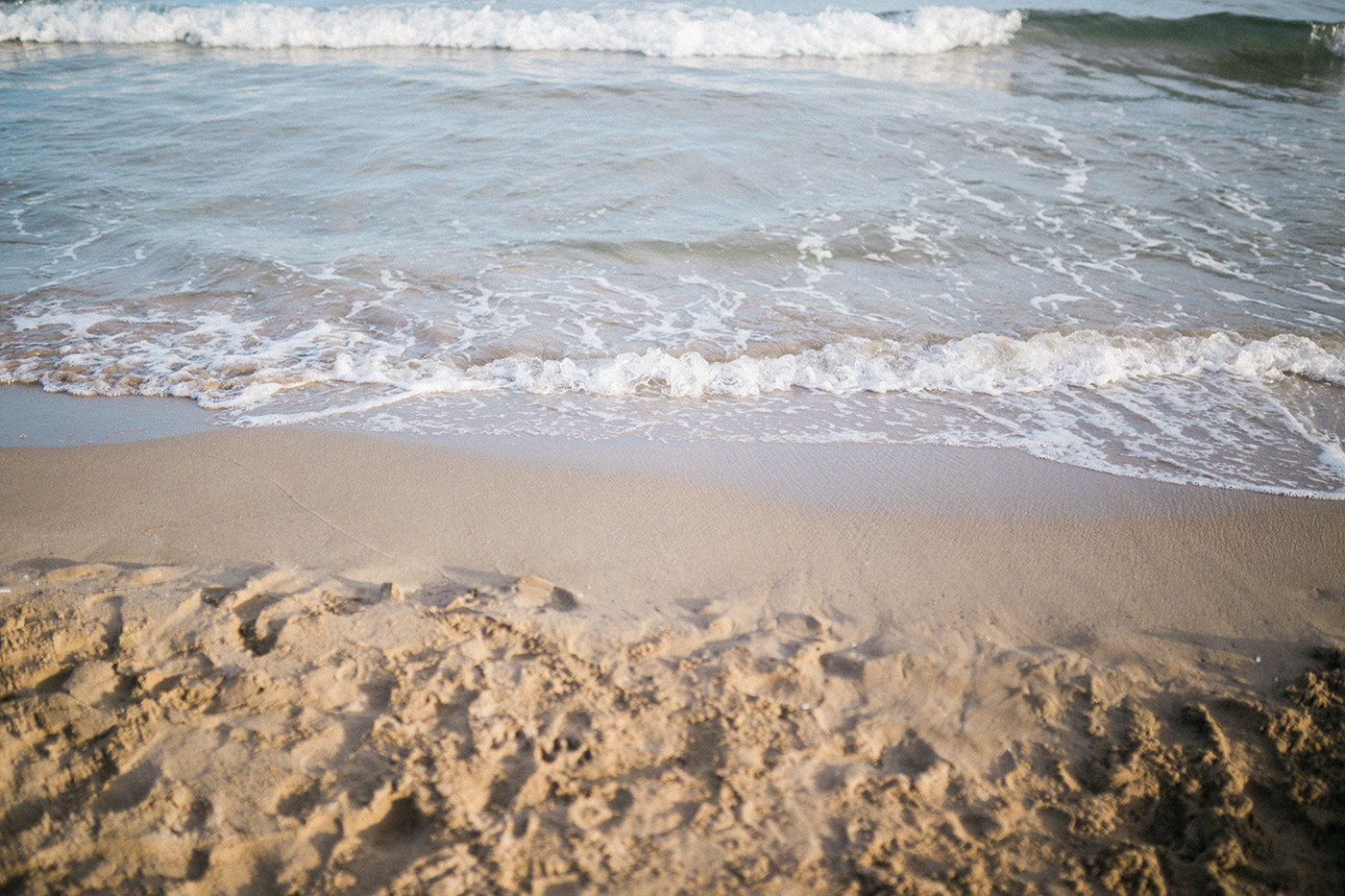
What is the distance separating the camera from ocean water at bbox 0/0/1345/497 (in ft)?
14.5

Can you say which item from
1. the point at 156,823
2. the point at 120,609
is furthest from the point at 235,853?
the point at 120,609

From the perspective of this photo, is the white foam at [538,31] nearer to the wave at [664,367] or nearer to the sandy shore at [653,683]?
the wave at [664,367]

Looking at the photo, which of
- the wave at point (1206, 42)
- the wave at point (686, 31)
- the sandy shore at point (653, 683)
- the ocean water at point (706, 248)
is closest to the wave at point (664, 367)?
the ocean water at point (706, 248)

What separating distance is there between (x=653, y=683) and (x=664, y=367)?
8.61ft

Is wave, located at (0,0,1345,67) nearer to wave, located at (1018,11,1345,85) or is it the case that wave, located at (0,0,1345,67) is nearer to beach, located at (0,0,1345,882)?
wave, located at (1018,11,1345,85)

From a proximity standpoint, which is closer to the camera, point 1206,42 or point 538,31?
point 1206,42

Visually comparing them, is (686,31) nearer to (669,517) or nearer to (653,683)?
(669,517)

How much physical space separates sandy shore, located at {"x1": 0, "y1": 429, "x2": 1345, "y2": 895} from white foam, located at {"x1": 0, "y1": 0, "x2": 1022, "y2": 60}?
1293 cm

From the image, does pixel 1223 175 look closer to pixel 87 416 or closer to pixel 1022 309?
pixel 1022 309

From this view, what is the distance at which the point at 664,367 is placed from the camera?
15.4 ft

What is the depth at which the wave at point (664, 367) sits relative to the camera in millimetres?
4508

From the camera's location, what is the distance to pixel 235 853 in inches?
74.3

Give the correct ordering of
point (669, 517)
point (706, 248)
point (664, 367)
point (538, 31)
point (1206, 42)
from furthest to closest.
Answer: point (538, 31) → point (1206, 42) → point (706, 248) → point (664, 367) → point (669, 517)

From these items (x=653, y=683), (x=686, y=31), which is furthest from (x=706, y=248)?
(x=686, y=31)
